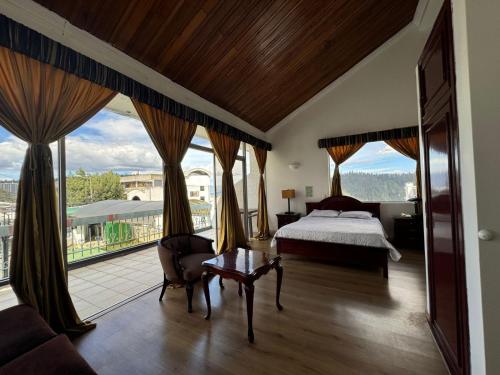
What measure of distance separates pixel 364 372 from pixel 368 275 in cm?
177

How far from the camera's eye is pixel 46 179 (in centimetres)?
188

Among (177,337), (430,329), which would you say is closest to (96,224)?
(177,337)

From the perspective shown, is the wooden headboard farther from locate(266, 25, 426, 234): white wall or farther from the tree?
the tree

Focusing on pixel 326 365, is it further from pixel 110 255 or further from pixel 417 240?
pixel 110 255

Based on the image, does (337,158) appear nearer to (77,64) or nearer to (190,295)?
(190,295)

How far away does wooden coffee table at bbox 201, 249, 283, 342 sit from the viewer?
6.10 ft

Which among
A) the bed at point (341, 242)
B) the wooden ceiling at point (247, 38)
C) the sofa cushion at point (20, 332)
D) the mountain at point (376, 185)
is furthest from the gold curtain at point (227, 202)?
the sofa cushion at point (20, 332)

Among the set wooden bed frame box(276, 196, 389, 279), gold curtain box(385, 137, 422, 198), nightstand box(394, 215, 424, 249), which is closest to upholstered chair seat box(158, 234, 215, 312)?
wooden bed frame box(276, 196, 389, 279)

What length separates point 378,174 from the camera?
15.9 feet

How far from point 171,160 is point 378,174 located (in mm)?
4346

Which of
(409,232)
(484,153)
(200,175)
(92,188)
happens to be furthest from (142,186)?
(409,232)

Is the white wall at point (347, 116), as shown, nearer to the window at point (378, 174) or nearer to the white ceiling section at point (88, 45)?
the window at point (378, 174)

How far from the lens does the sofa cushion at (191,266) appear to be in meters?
2.30

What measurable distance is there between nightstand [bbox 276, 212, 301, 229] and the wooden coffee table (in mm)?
2884
